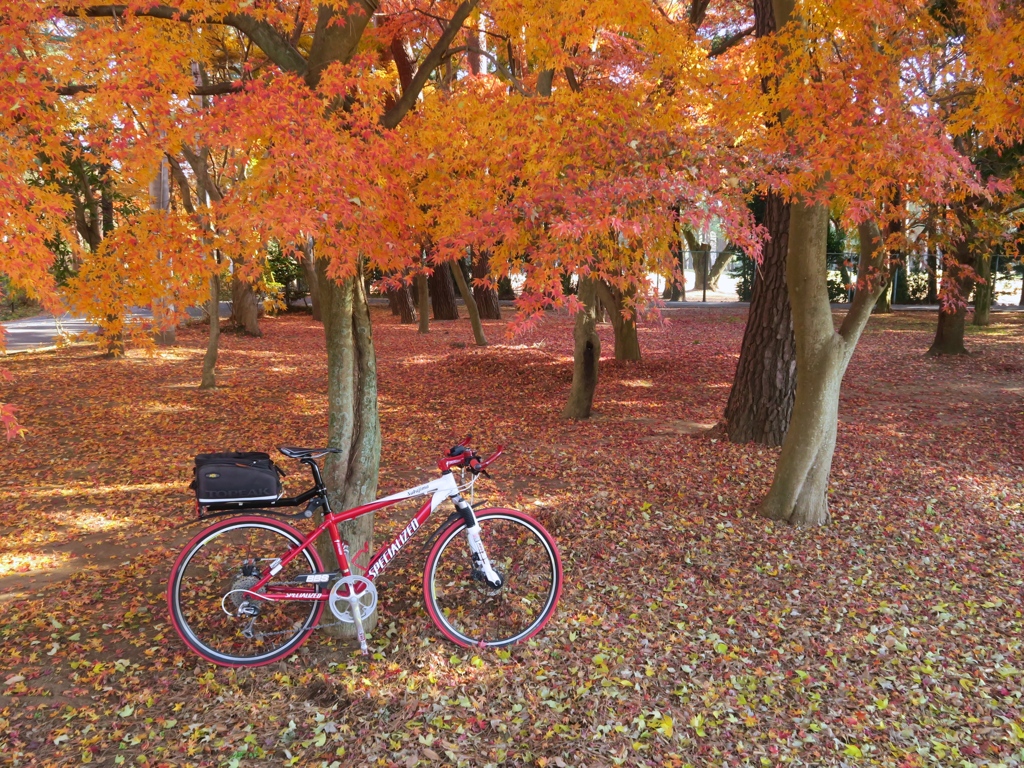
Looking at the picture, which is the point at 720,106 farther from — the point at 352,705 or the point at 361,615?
the point at 352,705

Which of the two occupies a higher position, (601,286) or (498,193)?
(498,193)

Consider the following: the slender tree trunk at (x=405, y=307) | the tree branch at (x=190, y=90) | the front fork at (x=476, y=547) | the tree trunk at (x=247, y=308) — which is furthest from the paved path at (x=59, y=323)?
the front fork at (x=476, y=547)

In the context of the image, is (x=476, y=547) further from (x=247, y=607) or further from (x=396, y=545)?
(x=247, y=607)

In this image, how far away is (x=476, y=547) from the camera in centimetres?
372

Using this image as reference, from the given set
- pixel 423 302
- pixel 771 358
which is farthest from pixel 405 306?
pixel 771 358

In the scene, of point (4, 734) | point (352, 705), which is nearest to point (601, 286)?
point (352, 705)

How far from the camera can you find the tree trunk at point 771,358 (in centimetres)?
734

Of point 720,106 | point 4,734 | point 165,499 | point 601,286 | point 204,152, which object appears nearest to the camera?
point 4,734

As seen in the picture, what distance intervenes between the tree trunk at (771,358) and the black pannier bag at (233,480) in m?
5.30

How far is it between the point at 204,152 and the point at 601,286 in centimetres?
604

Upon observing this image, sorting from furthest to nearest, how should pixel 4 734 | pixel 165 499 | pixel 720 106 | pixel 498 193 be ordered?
1. pixel 165 499
2. pixel 720 106
3. pixel 498 193
4. pixel 4 734

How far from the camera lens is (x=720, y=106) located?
557 cm

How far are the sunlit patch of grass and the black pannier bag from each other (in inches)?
89.4

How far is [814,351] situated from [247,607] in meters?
4.08
